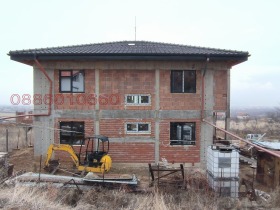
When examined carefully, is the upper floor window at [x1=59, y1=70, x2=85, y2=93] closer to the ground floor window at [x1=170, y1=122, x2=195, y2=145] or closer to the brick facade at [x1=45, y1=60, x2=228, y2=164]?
the brick facade at [x1=45, y1=60, x2=228, y2=164]

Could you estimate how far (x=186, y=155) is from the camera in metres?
12.8

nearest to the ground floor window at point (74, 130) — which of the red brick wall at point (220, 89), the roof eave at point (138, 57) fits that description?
the roof eave at point (138, 57)

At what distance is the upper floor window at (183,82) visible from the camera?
12758 millimetres

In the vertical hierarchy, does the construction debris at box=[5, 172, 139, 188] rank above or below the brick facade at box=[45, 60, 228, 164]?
below

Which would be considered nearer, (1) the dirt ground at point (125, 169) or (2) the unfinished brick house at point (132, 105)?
(1) the dirt ground at point (125, 169)

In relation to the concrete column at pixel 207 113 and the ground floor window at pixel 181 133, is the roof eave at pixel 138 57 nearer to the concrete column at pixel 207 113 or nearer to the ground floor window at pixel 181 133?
the concrete column at pixel 207 113

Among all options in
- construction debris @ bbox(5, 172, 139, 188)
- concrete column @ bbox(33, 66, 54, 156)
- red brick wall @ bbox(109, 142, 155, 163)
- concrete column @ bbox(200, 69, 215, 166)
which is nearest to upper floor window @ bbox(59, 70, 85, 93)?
concrete column @ bbox(33, 66, 54, 156)

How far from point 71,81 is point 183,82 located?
5.19 meters

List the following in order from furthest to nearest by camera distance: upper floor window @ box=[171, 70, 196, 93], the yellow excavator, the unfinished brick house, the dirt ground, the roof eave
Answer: upper floor window @ box=[171, 70, 196, 93] → the unfinished brick house → the roof eave → the dirt ground → the yellow excavator

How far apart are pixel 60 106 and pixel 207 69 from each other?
23.0 feet

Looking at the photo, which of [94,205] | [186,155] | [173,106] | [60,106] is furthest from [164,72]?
[94,205]

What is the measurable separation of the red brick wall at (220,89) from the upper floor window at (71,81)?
6.19 meters

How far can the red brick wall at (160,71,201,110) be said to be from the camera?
12680 mm

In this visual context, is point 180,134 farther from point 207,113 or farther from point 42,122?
point 42,122
